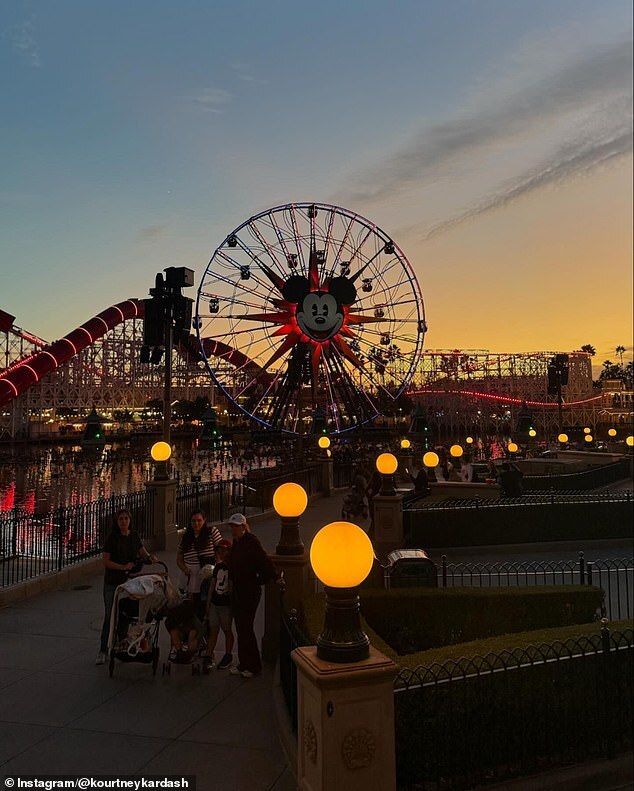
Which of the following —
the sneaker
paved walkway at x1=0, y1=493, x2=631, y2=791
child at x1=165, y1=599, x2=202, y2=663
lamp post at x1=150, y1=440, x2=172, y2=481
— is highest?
lamp post at x1=150, y1=440, x2=172, y2=481

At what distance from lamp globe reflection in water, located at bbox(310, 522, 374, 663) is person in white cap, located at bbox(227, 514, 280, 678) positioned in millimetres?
2974

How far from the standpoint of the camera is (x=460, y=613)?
7996mm

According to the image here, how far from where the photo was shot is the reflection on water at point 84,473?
32281 millimetres

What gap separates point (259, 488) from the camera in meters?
21.3

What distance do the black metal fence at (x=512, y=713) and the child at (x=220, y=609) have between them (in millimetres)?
2861

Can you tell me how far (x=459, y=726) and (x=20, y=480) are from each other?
Result: 137 ft

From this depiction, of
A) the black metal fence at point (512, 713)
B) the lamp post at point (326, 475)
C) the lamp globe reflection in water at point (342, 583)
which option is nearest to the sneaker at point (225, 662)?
the black metal fence at point (512, 713)

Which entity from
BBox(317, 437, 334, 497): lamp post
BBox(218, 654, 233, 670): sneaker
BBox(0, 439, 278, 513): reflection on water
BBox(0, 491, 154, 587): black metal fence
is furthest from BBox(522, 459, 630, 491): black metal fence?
BBox(218, 654, 233, 670): sneaker

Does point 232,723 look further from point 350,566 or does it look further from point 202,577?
point 350,566

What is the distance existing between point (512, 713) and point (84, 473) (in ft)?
147

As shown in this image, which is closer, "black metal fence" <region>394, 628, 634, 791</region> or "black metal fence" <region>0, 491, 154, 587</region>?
"black metal fence" <region>394, 628, 634, 791</region>

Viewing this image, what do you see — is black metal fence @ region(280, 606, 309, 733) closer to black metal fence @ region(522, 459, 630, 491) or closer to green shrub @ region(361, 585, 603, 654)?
green shrub @ region(361, 585, 603, 654)

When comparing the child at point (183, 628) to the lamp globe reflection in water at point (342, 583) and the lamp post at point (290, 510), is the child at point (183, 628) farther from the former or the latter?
the lamp globe reflection in water at point (342, 583)

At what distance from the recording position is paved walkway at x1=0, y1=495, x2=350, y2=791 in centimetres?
518
